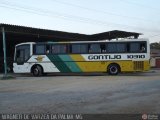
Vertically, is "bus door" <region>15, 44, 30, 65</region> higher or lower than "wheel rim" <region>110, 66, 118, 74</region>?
higher

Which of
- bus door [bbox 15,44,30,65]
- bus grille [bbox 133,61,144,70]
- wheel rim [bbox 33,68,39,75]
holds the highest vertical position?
bus door [bbox 15,44,30,65]

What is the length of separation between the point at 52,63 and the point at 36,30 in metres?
Answer: 6.41

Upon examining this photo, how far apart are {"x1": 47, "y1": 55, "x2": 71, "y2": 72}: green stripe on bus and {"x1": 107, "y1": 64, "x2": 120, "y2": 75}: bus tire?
3.06m

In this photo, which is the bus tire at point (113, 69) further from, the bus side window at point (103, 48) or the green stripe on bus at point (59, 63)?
the green stripe on bus at point (59, 63)

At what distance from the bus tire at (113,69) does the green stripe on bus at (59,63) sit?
3.06 meters

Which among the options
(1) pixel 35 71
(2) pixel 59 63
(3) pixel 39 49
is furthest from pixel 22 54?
(2) pixel 59 63

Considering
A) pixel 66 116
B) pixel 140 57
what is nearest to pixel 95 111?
pixel 66 116

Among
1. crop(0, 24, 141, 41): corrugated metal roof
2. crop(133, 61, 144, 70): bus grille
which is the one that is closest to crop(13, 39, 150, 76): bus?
crop(133, 61, 144, 70): bus grille

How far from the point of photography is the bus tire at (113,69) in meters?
28.7

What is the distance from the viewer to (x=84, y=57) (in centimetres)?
2925

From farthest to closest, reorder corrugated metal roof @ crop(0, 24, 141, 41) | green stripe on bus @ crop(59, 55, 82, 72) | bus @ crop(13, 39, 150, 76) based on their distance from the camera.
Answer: corrugated metal roof @ crop(0, 24, 141, 41) < green stripe on bus @ crop(59, 55, 82, 72) < bus @ crop(13, 39, 150, 76)

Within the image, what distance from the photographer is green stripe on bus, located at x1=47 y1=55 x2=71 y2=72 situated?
2961cm

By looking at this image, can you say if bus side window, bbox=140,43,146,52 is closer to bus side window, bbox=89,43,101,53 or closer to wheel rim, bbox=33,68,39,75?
bus side window, bbox=89,43,101,53

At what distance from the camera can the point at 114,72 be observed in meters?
28.7
